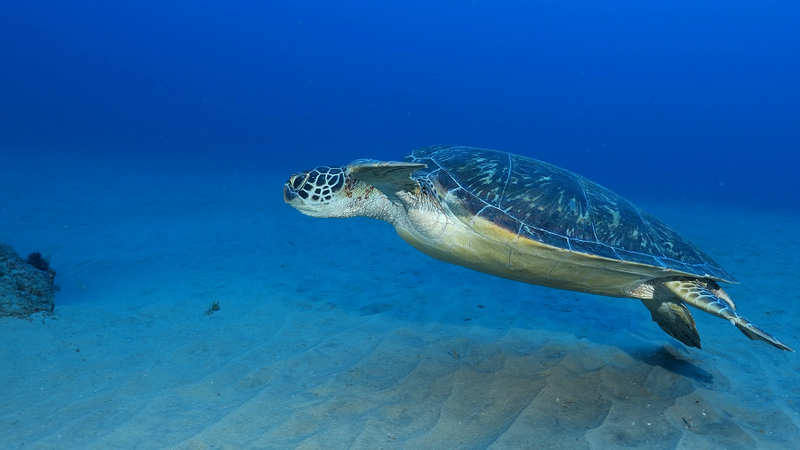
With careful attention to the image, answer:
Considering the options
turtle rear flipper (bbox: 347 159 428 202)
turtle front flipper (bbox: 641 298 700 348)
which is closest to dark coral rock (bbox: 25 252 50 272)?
turtle rear flipper (bbox: 347 159 428 202)

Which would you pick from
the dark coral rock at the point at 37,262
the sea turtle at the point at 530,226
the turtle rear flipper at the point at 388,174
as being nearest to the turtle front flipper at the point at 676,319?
the sea turtle at the point at 530,226

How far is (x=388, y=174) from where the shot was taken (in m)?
3.04

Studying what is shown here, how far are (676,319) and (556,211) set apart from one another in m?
1.63

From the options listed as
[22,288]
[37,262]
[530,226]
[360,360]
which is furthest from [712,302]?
[37,262]

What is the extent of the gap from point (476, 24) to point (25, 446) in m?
129

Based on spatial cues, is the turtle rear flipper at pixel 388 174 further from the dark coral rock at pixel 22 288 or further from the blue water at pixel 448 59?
the blue water at pixel 448 59

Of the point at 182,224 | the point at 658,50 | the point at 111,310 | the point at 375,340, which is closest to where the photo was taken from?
the point at 375,340

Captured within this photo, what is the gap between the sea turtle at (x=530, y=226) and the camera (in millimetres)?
3080

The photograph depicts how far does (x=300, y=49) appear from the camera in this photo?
113m

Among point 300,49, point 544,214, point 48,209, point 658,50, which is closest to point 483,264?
point 544,214

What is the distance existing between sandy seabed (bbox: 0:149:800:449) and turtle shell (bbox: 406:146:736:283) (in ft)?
3.21

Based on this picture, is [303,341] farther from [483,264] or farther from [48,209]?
[48,209]

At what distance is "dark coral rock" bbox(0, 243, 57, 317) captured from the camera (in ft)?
12.5

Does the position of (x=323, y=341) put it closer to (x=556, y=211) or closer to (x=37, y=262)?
(x=556, y=211)
